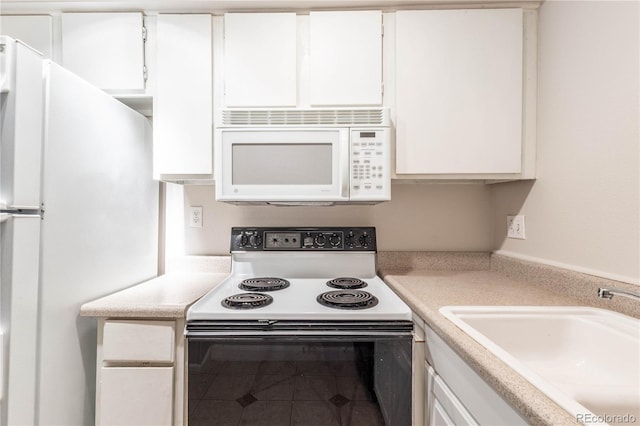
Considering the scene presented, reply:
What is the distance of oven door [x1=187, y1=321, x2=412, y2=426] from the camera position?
104cm

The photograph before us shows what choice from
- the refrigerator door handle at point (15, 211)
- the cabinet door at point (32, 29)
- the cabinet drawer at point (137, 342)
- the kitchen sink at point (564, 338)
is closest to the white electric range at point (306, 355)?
the cabinet drawer at point (137, 342)

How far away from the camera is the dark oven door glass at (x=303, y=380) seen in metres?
1.04

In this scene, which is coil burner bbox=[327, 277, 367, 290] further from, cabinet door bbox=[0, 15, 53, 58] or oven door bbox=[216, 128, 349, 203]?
cabinet door bbox=[0, 15, 53, 58]

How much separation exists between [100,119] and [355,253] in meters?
1.33

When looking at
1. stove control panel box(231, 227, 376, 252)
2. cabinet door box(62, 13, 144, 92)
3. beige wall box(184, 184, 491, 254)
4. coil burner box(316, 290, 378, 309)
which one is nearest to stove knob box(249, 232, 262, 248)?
stove control panel box(231, 227, 376, 252)

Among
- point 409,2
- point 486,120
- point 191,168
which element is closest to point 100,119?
point 191,168

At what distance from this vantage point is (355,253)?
1611 millimetres

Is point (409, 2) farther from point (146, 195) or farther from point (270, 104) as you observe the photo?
point (146, 195)

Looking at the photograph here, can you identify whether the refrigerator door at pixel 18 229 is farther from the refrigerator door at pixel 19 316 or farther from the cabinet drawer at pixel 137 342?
the cabinet drawer at pixel 137 342

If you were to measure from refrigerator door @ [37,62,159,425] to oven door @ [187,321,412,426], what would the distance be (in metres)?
0.46

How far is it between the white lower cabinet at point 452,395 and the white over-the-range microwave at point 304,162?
Answer: 63 centimetres

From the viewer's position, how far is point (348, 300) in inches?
46.2

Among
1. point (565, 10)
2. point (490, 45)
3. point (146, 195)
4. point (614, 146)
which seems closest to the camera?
point (614, 146)

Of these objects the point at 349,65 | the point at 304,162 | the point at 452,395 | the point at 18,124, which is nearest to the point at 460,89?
the point at 349,65
